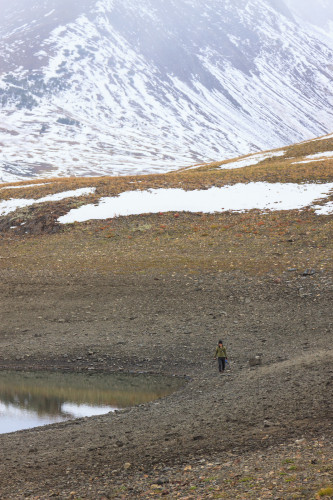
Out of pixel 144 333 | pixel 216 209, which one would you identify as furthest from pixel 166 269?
pixel 216 209

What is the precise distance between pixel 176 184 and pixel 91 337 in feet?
91.0

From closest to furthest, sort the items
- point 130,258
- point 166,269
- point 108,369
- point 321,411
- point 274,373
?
point 321,411, point 274,373, point 108,369, point 166,269, point 130,258

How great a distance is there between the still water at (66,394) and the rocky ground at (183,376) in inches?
33.8

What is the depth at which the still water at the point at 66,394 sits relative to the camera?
19391mm

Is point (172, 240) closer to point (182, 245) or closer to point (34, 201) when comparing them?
point (182, 245)

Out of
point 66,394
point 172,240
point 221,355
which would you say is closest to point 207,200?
point 172,240

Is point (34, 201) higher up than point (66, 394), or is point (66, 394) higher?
point (34, 201)

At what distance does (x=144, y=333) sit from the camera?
25.8m

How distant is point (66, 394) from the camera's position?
21.3 meters

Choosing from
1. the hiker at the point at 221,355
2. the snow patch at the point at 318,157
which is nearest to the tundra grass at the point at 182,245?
the hiker at the point at 221,355

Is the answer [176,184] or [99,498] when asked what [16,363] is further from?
[176,184]

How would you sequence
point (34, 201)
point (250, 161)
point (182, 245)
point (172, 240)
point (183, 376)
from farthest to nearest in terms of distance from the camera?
point (250, 161) → point (34, 201) → point (172, 240) → point (182, 245) → point (183, 376)

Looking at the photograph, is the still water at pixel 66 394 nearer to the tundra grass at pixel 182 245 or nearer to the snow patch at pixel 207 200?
the tundra grass at pixel 182 245

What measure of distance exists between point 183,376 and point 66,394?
4579 millimetres
